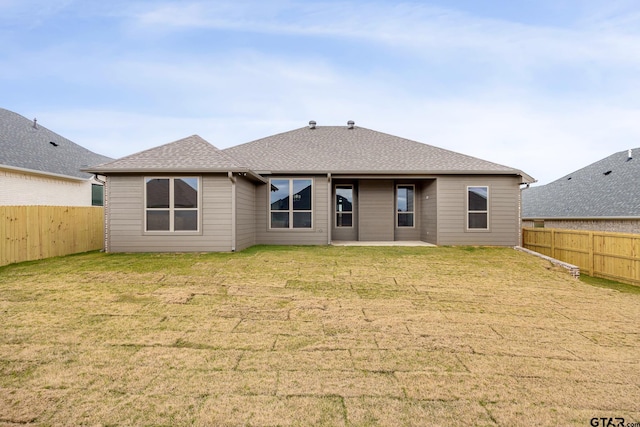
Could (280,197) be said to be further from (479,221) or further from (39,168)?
(39,168)

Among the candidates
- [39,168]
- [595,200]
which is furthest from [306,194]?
[595,200]

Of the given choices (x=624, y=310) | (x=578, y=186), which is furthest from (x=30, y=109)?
(x=578, y=186)

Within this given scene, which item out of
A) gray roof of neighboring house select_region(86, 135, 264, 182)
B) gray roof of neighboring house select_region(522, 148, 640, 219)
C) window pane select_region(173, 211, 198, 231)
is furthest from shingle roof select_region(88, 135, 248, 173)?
gray roof of neighboring house select_region(522, 148, 640, 219)

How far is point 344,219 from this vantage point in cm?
1458

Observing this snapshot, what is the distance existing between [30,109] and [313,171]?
1972 centimetres

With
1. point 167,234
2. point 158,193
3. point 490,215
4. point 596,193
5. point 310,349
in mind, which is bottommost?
point 310,349

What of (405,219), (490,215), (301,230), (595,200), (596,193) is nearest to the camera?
(490,215)

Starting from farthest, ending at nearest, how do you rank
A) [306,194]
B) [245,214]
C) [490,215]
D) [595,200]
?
[595,200], [306,194], [490,215], [245,214]

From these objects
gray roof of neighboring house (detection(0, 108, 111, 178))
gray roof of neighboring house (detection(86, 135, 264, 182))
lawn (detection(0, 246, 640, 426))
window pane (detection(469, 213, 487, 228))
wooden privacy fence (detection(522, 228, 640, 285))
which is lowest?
lawn (detection(0, 246, 640, 426))

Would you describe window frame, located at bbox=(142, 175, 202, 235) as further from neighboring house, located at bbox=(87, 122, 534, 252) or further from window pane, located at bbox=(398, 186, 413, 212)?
window pane, located at bbox=(398, 186, 413, 212)

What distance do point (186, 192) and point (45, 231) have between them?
445cm

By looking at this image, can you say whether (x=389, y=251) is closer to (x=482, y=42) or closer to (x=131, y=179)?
(x=131, y=179)

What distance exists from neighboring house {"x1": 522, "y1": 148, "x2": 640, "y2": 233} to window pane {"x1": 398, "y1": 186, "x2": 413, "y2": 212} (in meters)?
9.41

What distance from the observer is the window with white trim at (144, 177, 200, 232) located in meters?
10.4
